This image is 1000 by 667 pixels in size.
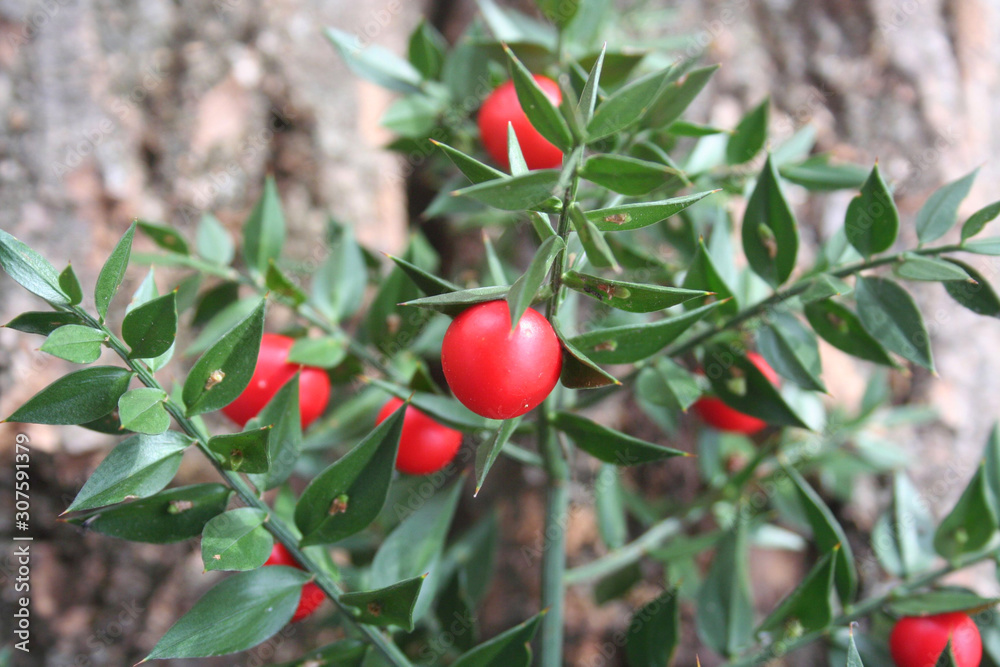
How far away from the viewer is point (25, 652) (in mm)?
1636

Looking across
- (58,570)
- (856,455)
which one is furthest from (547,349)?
(58,570)

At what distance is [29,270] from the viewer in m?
0.75

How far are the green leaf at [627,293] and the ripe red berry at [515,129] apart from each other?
39 cm

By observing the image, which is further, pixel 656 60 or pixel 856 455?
pixel 856 455

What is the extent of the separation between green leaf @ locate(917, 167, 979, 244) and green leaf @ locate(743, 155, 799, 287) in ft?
0.67

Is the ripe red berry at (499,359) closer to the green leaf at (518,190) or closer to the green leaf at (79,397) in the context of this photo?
the green leaf at (518,190)

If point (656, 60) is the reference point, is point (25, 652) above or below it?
below

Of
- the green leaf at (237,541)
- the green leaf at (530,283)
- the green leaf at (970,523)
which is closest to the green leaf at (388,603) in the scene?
the green leaf at (237,541)

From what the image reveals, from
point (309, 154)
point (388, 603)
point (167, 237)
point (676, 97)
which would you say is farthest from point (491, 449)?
point (309, 154)

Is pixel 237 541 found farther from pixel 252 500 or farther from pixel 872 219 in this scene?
pixel 872 219

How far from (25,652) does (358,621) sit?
1235 millimetres

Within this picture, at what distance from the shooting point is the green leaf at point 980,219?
0.92m

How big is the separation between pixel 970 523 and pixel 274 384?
4.28 ft

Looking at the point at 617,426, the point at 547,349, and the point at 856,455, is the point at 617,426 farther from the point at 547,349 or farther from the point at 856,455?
the point at 547,349
